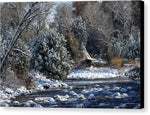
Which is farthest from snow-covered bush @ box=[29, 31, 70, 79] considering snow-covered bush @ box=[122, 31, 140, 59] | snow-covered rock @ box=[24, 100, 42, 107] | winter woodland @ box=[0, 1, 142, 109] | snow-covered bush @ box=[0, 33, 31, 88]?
snow-covered bush @ box=[122, 31, 140, 59]

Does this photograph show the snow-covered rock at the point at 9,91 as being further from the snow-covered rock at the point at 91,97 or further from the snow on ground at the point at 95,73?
the snow-covered rock at the point at 91,97

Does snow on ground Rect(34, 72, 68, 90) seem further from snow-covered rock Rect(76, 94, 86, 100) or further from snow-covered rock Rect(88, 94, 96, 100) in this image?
snow-covered rock Rect(88, 94, 96, 100)

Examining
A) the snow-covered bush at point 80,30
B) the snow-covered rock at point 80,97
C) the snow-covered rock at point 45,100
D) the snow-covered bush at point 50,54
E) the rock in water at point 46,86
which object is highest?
the snow-covered bush at point 80,30

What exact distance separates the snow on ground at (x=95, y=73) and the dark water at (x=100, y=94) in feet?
0.22

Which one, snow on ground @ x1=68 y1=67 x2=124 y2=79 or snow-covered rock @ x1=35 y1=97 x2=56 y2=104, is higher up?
snow on ground @ x1=68 y1=67 x2=124 y2=79

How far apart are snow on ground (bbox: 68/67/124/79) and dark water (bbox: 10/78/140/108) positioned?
7 centimetres

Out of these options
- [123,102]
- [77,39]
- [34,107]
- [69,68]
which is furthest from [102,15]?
[34,107]

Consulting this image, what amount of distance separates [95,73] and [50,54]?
0.83 m

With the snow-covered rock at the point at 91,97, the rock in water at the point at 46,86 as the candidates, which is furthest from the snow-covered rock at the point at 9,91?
the snow-covered rock at the point at 91,97

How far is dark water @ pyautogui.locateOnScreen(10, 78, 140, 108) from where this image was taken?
6.33 meters

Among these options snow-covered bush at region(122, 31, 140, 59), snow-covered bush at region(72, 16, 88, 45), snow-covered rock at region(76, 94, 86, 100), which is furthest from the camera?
snow-covered bush at region(72, 16, 88, 45)

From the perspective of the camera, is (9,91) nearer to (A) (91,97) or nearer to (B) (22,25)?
(B) (22,25)

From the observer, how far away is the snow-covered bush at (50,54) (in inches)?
265

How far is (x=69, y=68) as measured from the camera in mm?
6711
